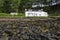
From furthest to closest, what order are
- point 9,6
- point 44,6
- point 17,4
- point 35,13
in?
1. point 44,6
2. point 9,6
3. point 17,4
4. point 35,13

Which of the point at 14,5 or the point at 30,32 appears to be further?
the point at 14,5

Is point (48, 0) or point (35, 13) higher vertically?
point (48, 0)

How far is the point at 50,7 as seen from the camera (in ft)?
91.7

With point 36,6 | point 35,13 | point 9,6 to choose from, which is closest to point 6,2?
point 9,6

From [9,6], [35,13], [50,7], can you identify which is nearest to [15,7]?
[9,6]

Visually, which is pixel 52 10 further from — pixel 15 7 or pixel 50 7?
pixel 15 7

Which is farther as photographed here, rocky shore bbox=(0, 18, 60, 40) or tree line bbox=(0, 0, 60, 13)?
tree line bbox=(0, 0, 60, 13)

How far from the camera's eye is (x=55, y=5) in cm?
2861

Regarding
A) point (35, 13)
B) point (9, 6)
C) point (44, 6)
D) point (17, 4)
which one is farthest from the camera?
point (44, 6)

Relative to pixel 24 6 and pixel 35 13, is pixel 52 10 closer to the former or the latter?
pixel 24 6

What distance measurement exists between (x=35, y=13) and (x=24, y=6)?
20.3 feet

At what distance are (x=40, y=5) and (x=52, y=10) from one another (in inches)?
82.6

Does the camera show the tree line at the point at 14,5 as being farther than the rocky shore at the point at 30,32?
Yes

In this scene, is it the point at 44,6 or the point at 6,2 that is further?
the point at 44,6
